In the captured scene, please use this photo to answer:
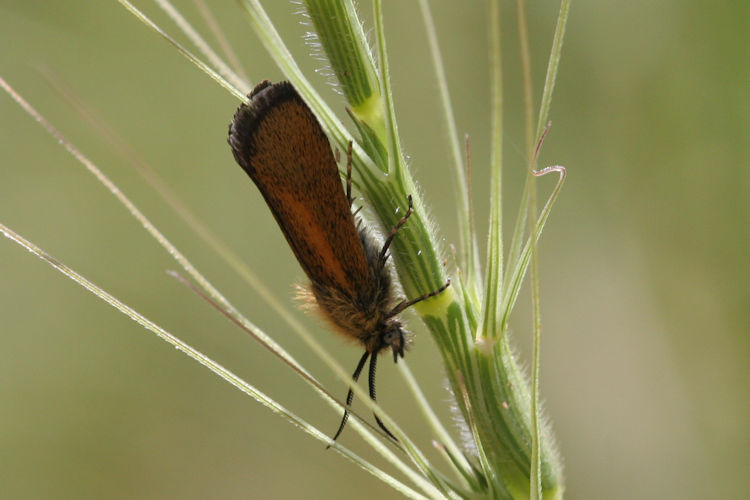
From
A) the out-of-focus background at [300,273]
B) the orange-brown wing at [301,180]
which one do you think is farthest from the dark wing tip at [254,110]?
the out-of-focus background at [300,273]

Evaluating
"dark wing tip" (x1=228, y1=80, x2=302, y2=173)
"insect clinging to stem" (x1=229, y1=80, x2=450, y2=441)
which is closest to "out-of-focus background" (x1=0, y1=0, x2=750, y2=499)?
"insect clinging to stem" (x1=229, y1=80, x2=450, y2=441)

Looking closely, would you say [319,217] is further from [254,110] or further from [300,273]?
[300,273]

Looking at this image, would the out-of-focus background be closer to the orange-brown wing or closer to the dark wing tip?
the orange-brown wing

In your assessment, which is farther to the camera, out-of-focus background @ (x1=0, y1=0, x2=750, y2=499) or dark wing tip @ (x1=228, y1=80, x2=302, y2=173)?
out-of-focus background @ (x1=0, y1=0, x2=750, y2=499)

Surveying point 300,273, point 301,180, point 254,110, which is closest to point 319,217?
point 301,180

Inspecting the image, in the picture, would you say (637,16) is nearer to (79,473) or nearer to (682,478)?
(682,478)

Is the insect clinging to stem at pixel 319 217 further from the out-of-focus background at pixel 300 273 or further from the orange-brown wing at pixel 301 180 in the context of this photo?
the out-of-focus background at pixel 300 273

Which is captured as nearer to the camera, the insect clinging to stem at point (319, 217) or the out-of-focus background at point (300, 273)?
the insect clinging to stem at point (319, 217)
